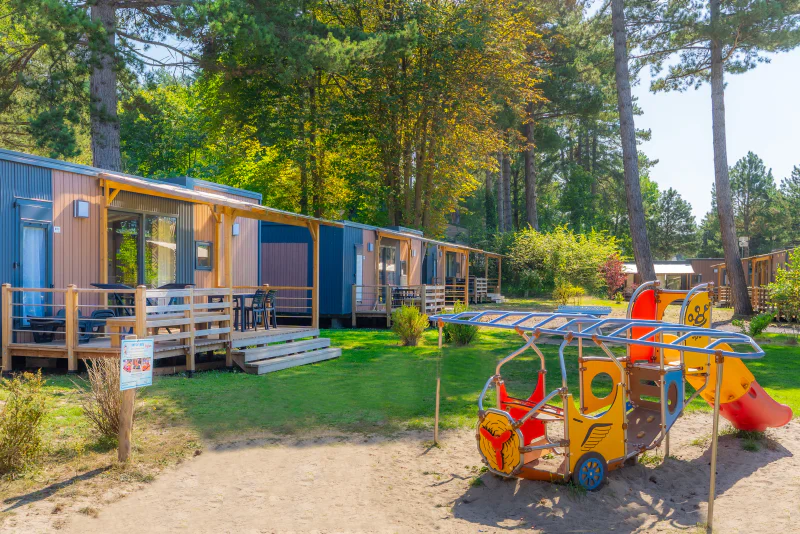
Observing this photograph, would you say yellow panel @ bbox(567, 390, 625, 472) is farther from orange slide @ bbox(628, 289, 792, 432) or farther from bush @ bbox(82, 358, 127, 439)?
bush @ bbox(82, 358, 127, 439)

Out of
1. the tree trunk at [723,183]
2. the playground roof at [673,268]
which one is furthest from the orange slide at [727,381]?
the playground roof at [673,268]

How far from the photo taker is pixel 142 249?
37.3 feet

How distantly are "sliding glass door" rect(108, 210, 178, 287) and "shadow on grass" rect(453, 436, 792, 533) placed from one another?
26.0ft

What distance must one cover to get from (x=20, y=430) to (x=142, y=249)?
21.7 feet

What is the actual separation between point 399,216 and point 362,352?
15.9 metres

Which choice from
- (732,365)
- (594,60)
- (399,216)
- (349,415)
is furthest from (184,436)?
(399,216)

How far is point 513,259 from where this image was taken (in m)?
34.3

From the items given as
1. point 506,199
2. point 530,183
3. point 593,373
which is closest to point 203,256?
point 593,373

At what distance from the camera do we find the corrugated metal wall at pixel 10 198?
8867 millimetres

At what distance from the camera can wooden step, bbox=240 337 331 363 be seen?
33.0 ft

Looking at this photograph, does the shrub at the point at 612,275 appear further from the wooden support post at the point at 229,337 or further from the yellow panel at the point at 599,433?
the yellow panel at the point at 599,433

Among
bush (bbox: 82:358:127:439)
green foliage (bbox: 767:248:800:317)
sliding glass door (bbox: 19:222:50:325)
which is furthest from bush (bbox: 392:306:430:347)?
green foliage (bbox: 767:248:800:317)

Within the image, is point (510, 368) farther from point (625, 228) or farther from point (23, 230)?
point (625, 228)

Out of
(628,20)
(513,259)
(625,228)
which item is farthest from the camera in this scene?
(625,228)
